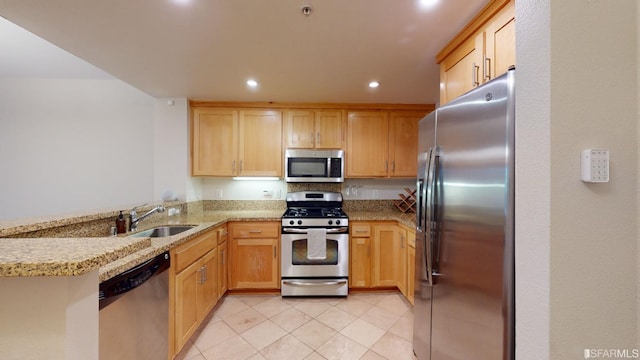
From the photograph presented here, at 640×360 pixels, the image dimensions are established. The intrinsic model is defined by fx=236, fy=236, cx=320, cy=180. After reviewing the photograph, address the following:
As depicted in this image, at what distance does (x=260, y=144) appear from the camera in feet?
10.1

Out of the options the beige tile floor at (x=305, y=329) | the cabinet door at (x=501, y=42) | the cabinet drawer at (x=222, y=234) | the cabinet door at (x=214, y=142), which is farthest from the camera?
the cabinet door at (x=214, y=142)

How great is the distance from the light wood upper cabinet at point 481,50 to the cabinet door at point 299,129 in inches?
65.1

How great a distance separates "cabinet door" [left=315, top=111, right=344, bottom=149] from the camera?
3.08 m

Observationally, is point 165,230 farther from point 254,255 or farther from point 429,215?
point 429,215

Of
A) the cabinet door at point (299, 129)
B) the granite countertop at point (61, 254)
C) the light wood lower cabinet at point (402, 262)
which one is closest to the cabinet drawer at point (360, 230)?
the light wood lower cabinet at point (402, 262)

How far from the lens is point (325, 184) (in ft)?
11.0

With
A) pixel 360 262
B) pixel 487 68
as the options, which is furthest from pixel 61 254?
pixel 360 262

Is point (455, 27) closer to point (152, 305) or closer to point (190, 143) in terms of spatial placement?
point (152, 305)

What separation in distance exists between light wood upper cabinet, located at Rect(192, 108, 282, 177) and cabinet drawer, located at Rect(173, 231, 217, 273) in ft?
3.29

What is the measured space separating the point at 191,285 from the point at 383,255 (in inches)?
78.5

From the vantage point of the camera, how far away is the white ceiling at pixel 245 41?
1.36m
